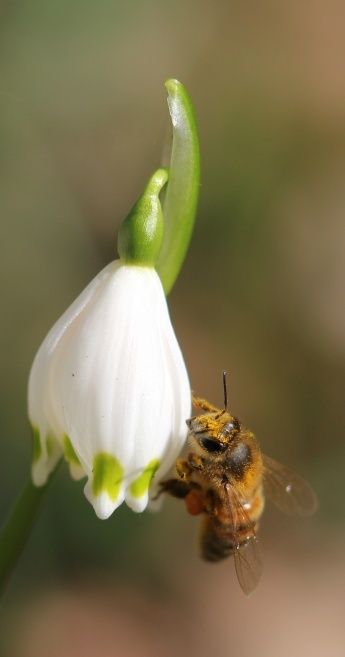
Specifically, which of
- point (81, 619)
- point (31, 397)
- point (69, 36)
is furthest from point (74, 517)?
point (31, 397)

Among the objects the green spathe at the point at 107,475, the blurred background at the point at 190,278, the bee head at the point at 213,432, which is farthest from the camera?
the blurred background at the point at 190,278

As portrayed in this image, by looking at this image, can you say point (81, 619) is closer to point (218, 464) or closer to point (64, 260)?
point (64, 260)

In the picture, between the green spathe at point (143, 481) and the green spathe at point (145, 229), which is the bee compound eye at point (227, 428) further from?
the green spathe at point (145, 229)

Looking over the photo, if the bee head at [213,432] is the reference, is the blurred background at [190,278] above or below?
below

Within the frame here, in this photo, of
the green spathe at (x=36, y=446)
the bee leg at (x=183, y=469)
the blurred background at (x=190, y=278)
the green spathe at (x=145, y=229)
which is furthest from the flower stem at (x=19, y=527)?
the blurred background at (x=190, y=278)

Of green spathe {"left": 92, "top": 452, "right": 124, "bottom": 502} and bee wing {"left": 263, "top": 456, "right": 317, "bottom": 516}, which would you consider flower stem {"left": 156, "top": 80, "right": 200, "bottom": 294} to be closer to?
green spathe {"left": 92, "top": 452, "right": 124, "bottom": 502}

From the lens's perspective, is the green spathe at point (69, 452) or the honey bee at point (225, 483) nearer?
the green spathe at point (69, 452)

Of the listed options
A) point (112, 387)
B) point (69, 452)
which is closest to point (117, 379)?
point (112, 387)
